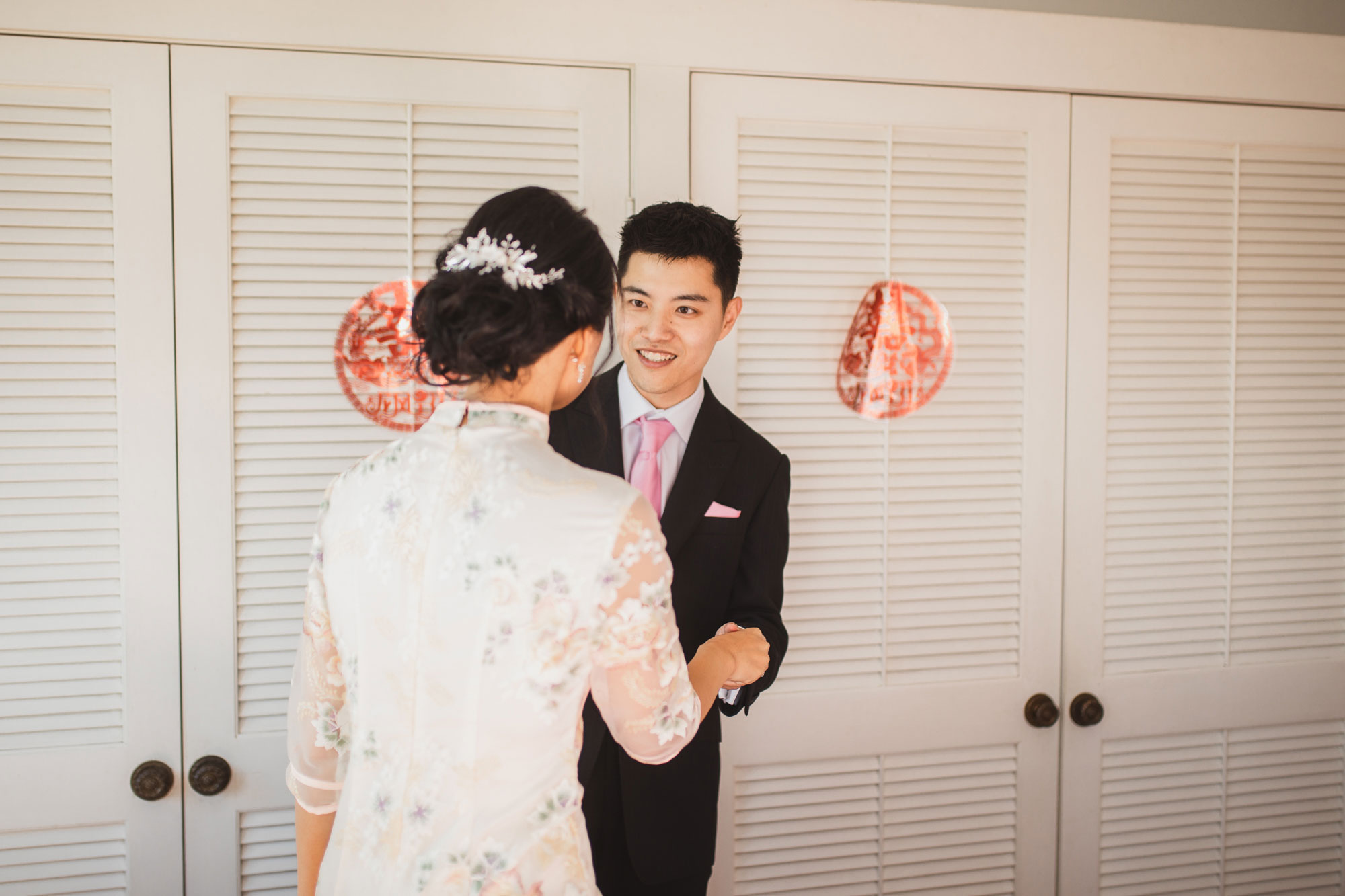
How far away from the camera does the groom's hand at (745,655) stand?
1000mm

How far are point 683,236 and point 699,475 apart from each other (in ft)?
1.25

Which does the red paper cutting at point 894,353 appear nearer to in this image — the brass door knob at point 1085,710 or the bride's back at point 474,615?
the brass door knob at point 1085,710

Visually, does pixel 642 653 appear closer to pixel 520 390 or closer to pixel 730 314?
pixel 520 390

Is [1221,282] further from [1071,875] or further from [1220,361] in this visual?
[1071,875]

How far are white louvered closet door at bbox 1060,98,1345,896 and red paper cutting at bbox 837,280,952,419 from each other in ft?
0.96

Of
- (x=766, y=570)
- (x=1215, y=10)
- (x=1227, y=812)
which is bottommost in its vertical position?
(x=1227, y=812)

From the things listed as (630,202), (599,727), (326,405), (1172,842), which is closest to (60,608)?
(326,405)

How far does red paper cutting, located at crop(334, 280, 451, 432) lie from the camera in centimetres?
142

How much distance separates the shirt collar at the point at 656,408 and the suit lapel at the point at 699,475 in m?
0.02

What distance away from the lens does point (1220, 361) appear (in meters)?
1.70

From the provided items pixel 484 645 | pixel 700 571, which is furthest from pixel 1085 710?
pixel 484 645

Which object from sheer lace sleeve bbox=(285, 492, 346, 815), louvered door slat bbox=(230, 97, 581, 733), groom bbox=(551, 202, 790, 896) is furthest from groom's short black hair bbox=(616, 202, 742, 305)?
sheer lace sleeve bbox=(285, 492, 346, 815)

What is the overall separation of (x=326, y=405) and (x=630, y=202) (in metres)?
0.65

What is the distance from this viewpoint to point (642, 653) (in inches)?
31.0
